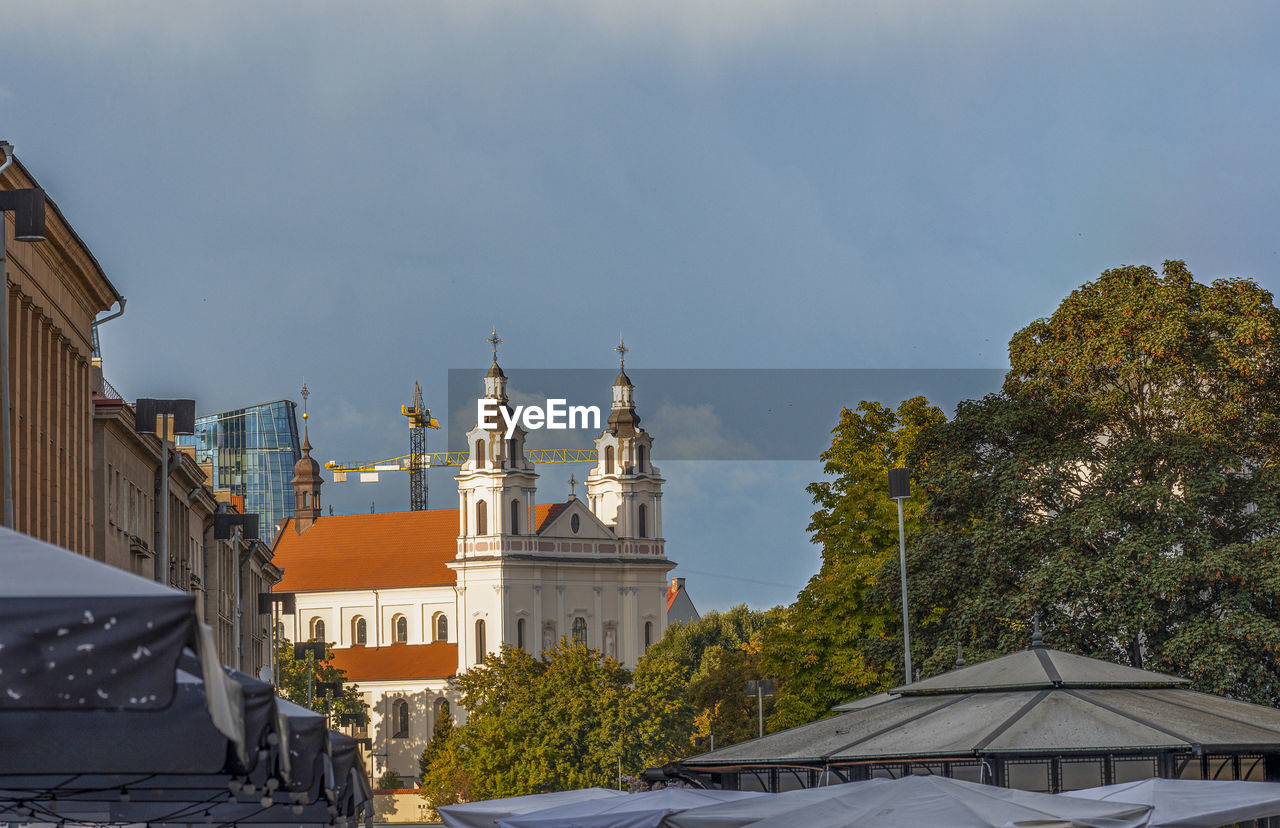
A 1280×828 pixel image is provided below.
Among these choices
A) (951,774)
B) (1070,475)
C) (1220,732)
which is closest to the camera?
(1220,732)

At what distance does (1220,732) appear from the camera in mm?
17594

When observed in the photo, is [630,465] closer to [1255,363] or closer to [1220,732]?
[1255,363]

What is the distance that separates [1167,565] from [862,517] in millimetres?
13319

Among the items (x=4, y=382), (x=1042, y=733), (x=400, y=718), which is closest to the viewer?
(x=1042, y=733)

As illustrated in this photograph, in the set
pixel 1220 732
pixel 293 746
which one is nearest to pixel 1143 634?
pixel 1220 732

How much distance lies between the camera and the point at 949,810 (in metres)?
12.8

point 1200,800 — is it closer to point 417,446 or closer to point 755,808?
point 755,808

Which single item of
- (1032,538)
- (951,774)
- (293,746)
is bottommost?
(951,774)

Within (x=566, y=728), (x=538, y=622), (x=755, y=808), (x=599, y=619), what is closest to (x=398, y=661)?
(x=538, y=622)

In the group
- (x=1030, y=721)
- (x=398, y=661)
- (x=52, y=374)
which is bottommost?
(x=398, y=661)

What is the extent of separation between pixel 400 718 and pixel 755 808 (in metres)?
118

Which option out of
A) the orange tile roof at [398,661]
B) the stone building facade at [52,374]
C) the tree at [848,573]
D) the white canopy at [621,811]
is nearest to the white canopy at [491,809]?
the white canopy at [621,811]

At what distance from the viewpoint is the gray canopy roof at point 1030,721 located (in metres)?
17.5

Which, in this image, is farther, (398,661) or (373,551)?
(373,551)
